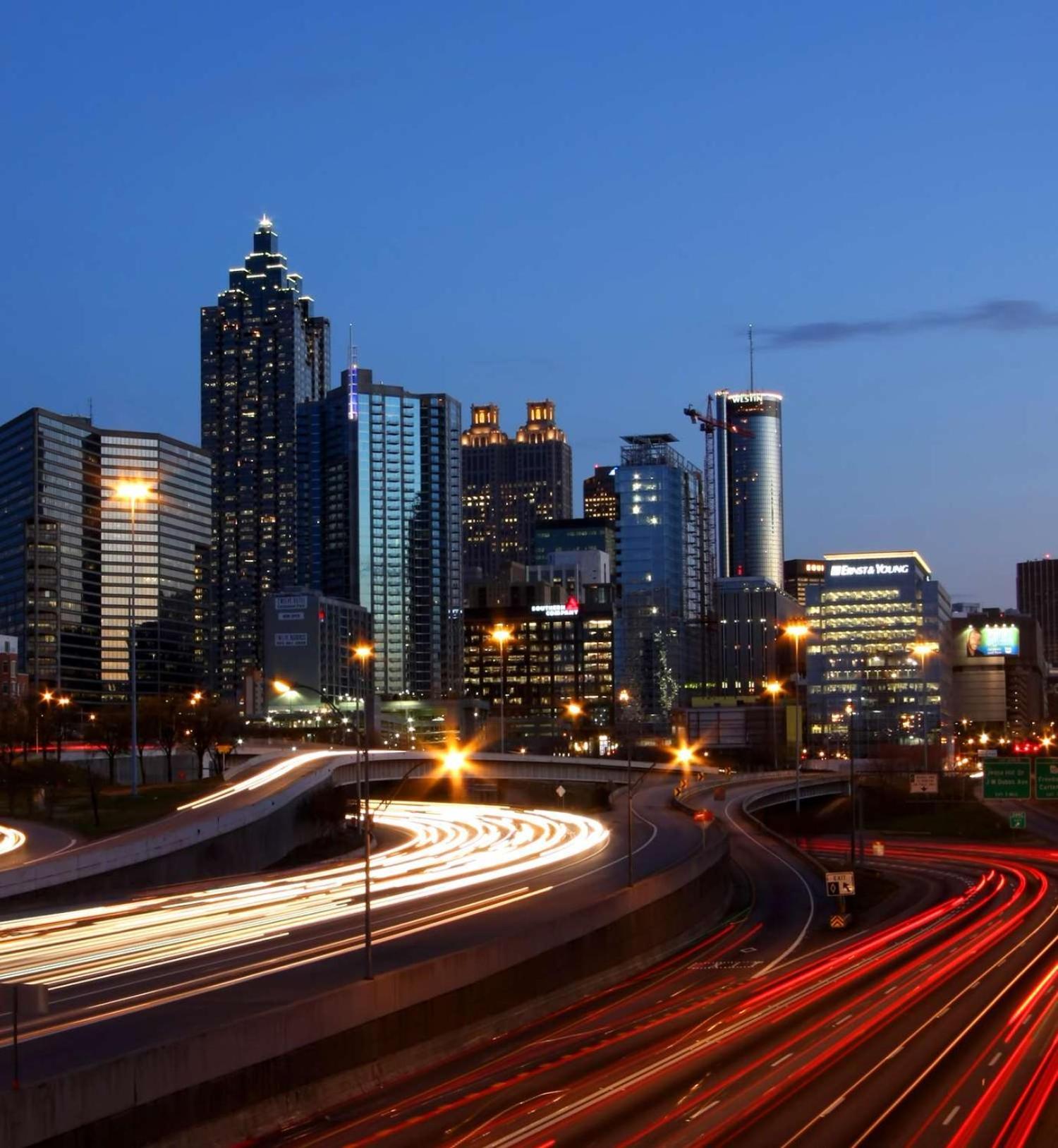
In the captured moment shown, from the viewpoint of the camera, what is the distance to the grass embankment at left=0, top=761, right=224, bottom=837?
336ft

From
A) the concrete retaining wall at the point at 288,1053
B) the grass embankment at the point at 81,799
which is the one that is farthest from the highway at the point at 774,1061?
the grass embankment at the point at 81,799

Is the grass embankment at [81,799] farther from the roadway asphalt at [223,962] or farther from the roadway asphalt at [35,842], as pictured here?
the roadway asphalt at [223,962]

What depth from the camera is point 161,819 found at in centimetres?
10262

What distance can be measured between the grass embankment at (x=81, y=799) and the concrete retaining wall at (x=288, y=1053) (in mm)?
48569

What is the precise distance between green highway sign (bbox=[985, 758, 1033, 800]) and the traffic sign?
1386cm

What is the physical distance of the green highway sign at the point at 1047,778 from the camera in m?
95.5

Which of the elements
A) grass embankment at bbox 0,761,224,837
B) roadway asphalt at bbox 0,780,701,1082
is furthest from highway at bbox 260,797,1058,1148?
grass embankment at bbox 0,761,224,837

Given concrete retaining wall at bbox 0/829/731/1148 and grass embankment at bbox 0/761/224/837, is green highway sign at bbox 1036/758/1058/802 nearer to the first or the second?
concrete retaining wall at bbox 0/829/731/1148

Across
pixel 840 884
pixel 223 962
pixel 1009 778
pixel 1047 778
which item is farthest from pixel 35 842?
pixel 1047 778

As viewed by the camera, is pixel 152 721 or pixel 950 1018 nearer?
pixel 950 1018

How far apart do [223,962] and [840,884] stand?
4116 centimetres

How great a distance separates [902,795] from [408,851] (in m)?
82.7

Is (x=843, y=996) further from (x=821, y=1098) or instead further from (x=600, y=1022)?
(x=821, y=1098)

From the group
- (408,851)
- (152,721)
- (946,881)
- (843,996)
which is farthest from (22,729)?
(843,996)
